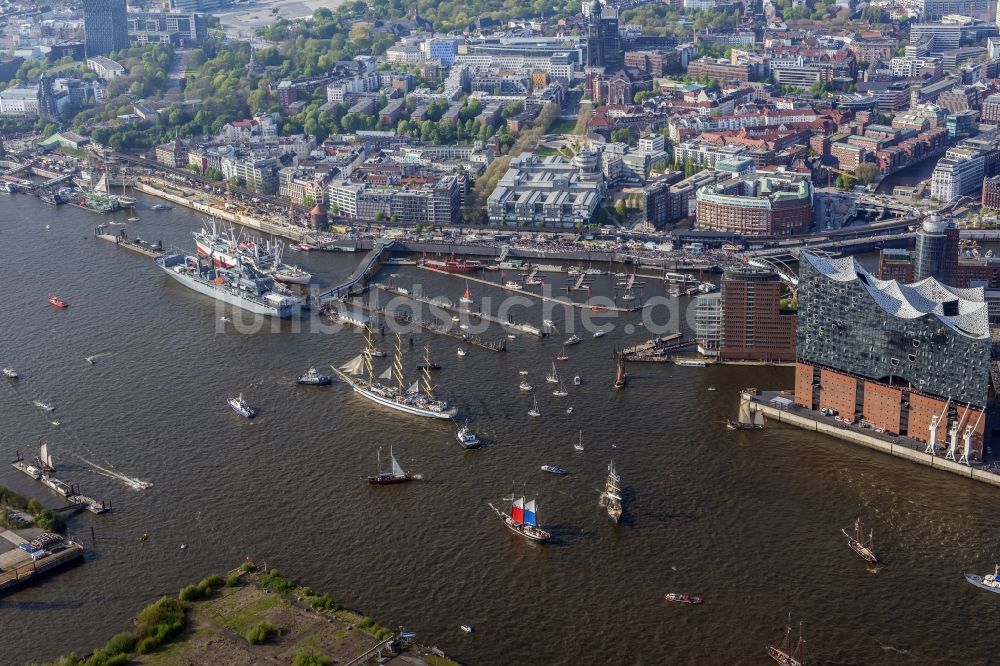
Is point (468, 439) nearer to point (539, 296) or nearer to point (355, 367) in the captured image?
point (355, 367)

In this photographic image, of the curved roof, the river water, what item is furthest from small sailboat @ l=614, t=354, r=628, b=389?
the curved roof

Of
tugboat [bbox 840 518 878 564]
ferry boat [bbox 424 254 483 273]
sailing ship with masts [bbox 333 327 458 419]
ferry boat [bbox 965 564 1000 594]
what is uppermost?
ferry boat [bbox 424 254 483 273]

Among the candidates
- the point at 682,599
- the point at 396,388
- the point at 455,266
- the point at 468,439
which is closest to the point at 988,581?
the point at 682,599

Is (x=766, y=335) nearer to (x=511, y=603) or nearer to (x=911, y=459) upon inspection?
(x=911, y=459)

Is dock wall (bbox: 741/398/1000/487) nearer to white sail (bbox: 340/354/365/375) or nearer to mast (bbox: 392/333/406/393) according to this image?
mast (bbox: 392/333/406/393)

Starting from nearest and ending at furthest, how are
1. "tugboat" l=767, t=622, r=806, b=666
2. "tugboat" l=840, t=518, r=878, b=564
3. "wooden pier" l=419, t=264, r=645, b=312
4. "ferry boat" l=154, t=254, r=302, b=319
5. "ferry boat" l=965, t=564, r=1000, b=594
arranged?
1. "tugboat" l=767, t=622, r=806, b=666
2. "ferry boat" l=965, t=564, r=1000, b=594
3. "tugboat" l=840, t=518, r=878, b=564
4. "wooden pier" l=419, t=264, r=645, b=312
5. "ferry boat" l=154, t=254, r=302, b=319

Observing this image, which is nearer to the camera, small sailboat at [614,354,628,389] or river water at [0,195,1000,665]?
river water at [0,195,1000,665]

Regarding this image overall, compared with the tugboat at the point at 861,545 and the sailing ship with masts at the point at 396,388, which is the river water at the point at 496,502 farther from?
the sailing ship with masts at the point at 396,388

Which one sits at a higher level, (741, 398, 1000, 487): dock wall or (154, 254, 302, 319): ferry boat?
(154, 254, 302, 319): ferry boat
